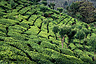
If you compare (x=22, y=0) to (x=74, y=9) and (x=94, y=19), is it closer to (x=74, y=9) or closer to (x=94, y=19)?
(x=74, y=9)

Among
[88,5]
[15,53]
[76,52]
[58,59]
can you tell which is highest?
[88,5]

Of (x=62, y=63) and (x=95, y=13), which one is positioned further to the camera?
(x=95, y=13)

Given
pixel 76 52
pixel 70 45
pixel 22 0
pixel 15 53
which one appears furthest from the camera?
pixel 22 0

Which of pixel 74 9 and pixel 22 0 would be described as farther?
pixel 74 9

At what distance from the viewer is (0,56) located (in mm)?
13258

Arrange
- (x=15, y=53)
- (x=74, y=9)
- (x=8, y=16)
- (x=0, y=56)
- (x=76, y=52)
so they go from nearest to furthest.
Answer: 1. (x=0, y=56)
2. (x=15, y=53)
3. (x=76, y=52)
4. (x=8, y=16)
5. (x=74, y=9)

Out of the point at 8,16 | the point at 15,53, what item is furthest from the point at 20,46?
the point at 8,16

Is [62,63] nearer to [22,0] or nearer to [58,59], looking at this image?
[58,59]

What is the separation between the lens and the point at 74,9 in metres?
72.7

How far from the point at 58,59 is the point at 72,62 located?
343 cm

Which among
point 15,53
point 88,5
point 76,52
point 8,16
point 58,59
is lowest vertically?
point 76,52

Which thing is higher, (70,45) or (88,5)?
(88,5)

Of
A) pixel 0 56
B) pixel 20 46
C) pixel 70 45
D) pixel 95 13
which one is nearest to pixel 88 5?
pixel 95 13

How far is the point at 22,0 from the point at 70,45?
4971 centimetres
